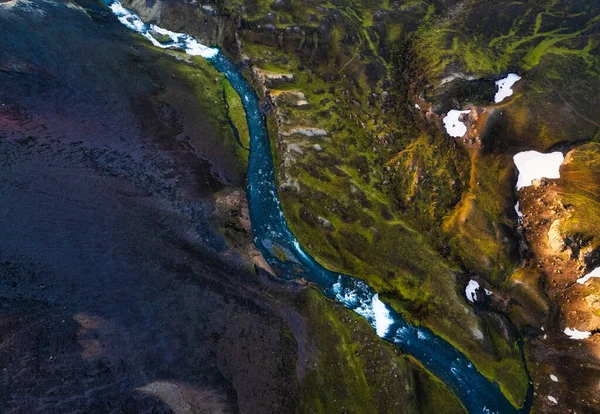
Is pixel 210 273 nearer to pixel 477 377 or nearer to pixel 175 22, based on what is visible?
pixel 477 377

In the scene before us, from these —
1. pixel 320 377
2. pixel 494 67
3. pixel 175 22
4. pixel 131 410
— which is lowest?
pixel 131 410

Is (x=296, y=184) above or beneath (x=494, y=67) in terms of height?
beneath

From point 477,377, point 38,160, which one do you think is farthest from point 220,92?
point 477,377

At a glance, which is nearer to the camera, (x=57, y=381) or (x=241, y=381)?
(x=57, y=381)

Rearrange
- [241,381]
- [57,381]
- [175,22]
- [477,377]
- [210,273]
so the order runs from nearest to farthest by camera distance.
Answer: [57,381] < [241,381] < [477,377] < [210,273] < [175,22]

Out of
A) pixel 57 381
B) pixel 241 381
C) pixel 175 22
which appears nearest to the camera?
pixel 57 381

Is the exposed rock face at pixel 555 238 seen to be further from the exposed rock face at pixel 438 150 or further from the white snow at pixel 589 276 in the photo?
the white snow at pixel 589 276

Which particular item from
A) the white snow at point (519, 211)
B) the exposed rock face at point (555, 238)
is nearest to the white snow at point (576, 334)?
the exposed rock face at point (555, 238)
